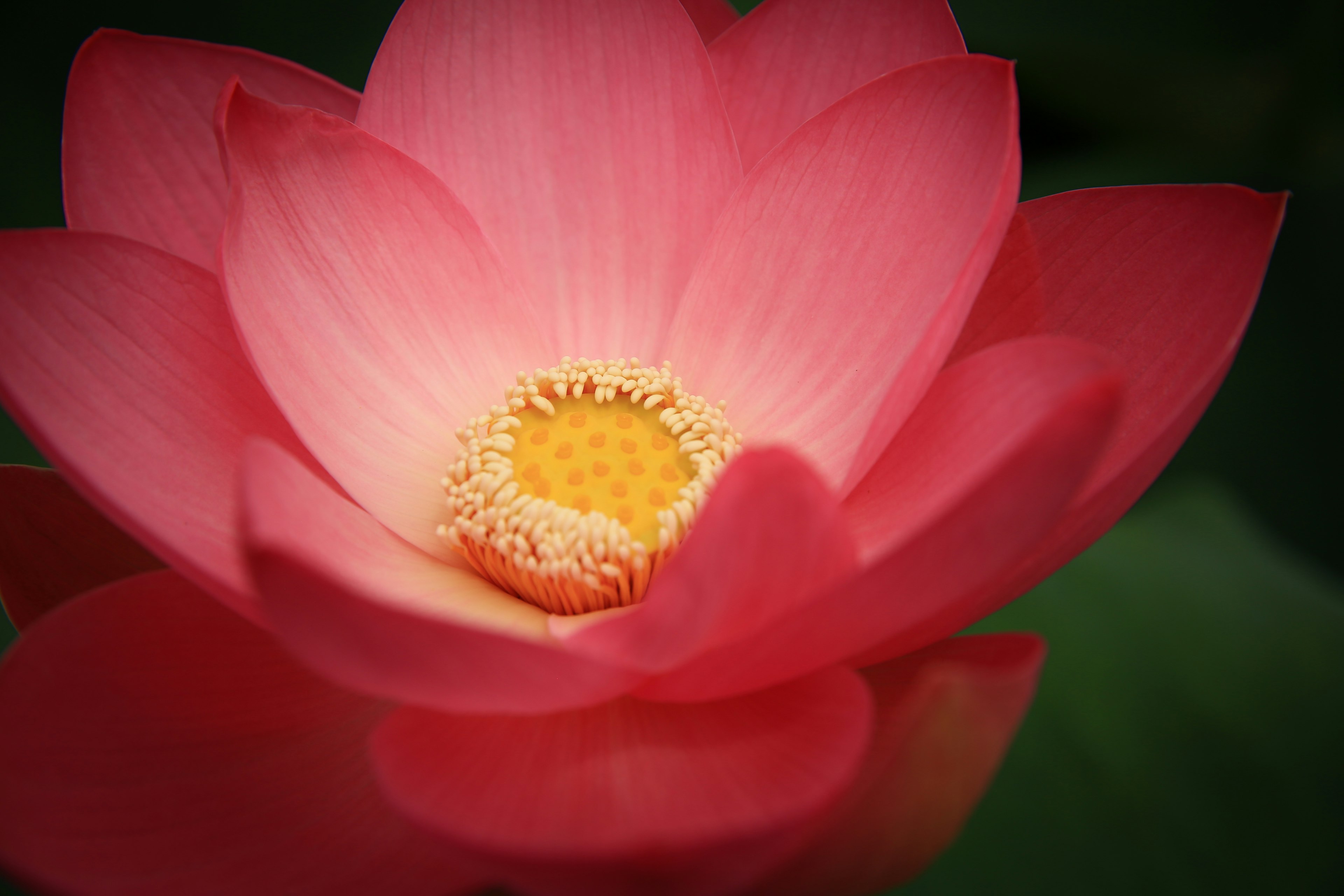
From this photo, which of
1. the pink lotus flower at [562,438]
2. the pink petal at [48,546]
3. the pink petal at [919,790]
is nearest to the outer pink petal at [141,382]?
the pink lotus flower at [562,438]

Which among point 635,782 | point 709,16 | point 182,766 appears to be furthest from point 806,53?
point 182,766

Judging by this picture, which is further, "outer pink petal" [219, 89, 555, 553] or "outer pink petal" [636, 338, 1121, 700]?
"outer pink petal" [219, 89, 555, 553]

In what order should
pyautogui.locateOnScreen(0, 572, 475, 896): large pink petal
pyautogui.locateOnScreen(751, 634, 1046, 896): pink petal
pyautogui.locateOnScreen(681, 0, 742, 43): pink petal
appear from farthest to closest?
pyautogui.locateOnScreen(681, 0, 742, 43): pink petal < pyautogui.locateOnScreen(0, 572, 475, 896): large pink petal < pyautogui.locateOnScreen(751, 634, 1046, 896): pink petal

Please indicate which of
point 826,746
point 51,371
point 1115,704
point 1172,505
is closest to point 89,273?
point 51,371

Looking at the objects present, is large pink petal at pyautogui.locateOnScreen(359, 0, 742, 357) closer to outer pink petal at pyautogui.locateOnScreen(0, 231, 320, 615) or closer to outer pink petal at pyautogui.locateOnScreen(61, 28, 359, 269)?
outer pink petal at pyautogui.locateOnScreen(61, 28, 359, 269)

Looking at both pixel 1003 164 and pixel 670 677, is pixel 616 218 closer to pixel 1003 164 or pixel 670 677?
pixel 1003 164

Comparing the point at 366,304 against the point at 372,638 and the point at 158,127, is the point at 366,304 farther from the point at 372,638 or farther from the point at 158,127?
the point at 372,638

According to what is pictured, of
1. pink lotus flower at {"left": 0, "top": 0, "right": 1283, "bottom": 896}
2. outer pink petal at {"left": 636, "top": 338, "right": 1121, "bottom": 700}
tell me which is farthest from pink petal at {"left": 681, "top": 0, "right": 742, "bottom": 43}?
outer pink petal at {"left": 636, "top": 338, "right": 1121, "bottom": 700}

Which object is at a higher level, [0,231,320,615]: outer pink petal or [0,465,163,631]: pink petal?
[0,231,320,615]: outer pink petal
